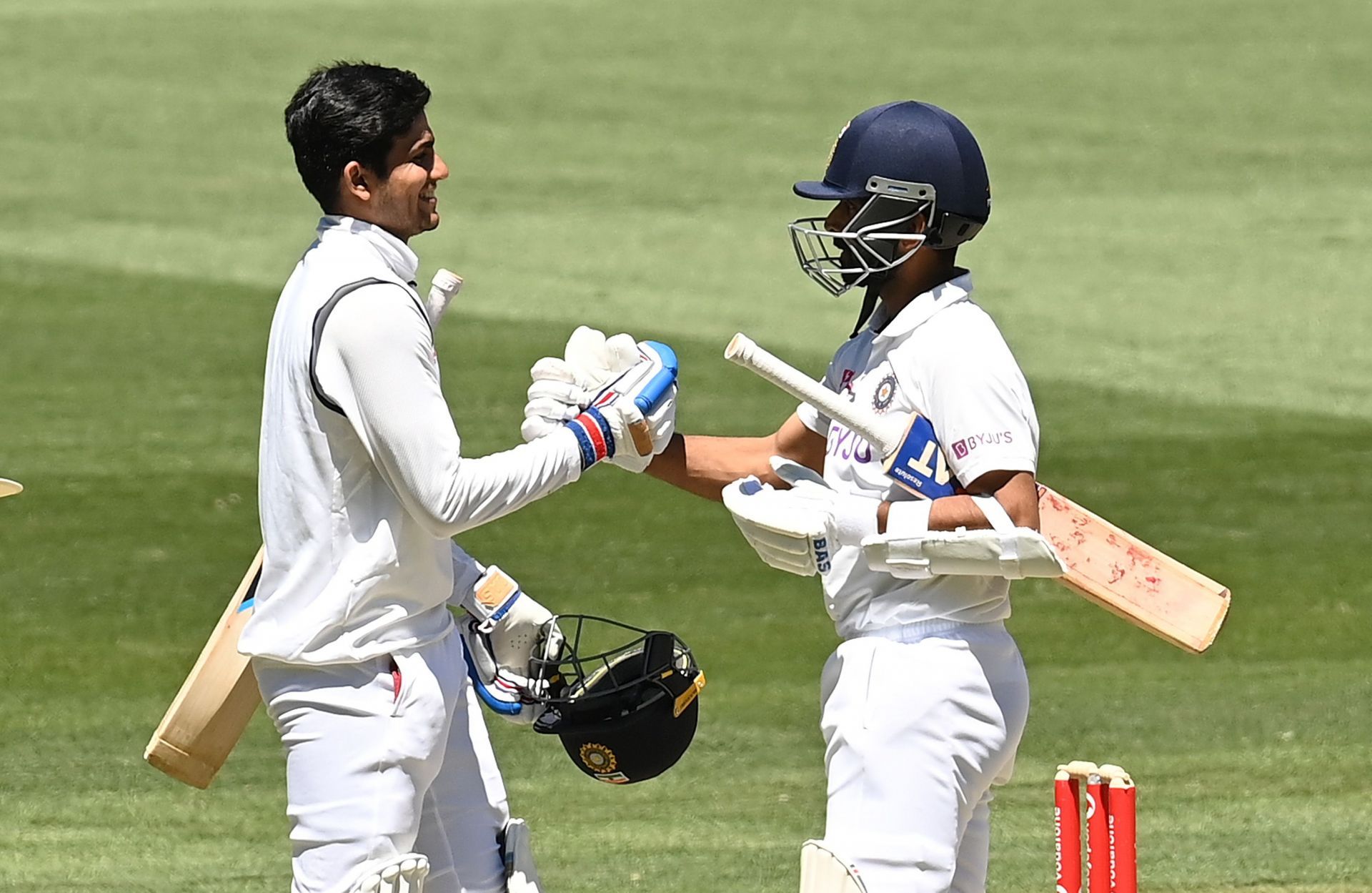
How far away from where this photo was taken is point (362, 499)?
4238mm

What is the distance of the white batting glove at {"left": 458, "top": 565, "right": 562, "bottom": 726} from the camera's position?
193 inches

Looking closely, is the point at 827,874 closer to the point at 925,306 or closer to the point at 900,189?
the point at 925,306

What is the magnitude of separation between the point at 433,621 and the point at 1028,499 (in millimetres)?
1276

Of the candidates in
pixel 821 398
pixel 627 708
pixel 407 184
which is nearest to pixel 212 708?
pixel 627 708

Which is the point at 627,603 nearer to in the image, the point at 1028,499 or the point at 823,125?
Answer: the point at 1028,499

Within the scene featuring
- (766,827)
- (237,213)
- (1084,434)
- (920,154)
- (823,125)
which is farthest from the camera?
(823,125)

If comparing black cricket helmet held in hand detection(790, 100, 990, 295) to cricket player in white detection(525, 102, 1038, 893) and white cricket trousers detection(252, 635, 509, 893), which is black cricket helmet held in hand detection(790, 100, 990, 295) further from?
white cricket trousers detection(252, 635, 509, 893)

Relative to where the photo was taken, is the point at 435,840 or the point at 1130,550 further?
the point at 1130,550

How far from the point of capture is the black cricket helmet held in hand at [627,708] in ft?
15.6

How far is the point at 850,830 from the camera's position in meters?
4.27

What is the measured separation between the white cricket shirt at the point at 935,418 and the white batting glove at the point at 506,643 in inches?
29.6

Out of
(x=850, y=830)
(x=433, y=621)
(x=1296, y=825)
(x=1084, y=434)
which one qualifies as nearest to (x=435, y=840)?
(x=433, y=621)

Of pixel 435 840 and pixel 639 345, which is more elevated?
pixel 639 345

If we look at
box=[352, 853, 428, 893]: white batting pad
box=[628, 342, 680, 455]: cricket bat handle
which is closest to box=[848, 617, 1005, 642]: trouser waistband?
box=[628, 342, 680, 455]: cricket bat handle
